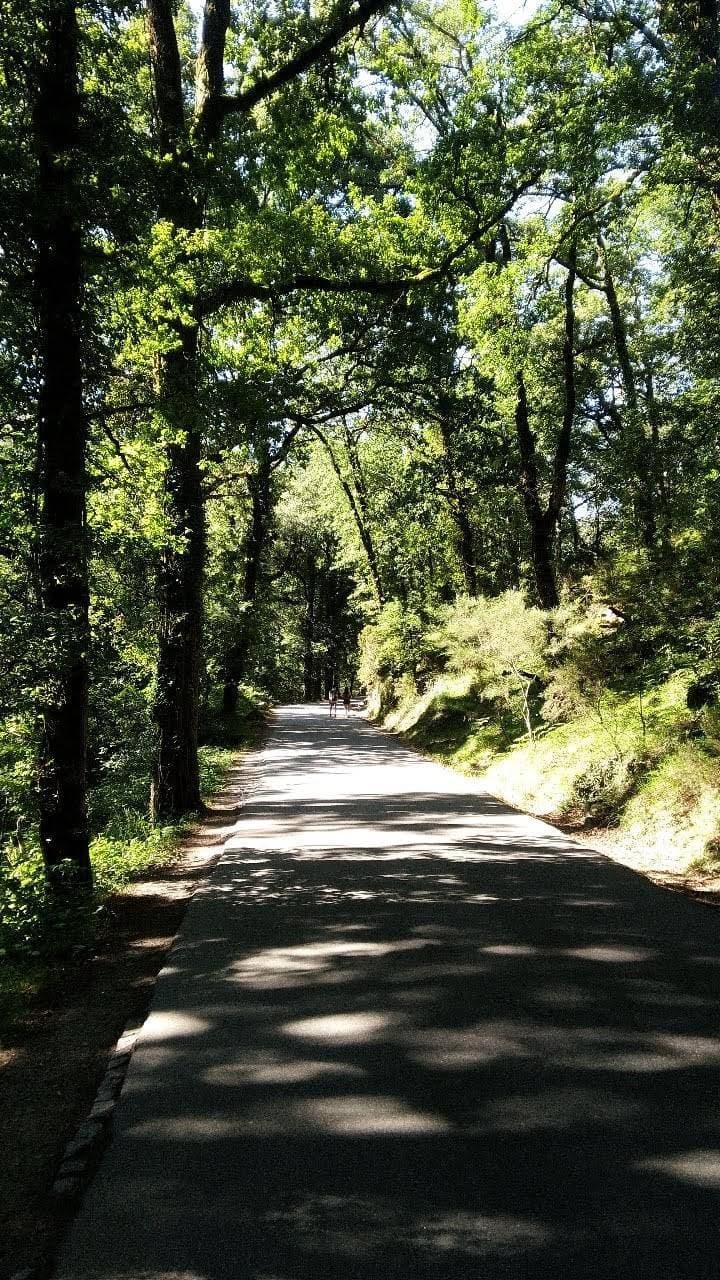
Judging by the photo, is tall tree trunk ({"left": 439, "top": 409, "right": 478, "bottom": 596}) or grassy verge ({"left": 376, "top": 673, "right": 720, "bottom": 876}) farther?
tall tree trunk ({"left": 439, "top": 409, "right": 478, "bottom": 596})

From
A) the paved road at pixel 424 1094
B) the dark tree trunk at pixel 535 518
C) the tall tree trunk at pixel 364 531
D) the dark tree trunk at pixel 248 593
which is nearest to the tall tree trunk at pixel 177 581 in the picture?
the paved road at pixel 424 1094

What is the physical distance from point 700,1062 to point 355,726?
2363cm

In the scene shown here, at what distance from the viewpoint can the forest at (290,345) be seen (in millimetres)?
6750

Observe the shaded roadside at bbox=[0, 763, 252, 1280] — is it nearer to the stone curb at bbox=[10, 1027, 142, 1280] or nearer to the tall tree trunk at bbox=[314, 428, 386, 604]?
the stone curb at bbox=[10, 1027, 142, 1280]

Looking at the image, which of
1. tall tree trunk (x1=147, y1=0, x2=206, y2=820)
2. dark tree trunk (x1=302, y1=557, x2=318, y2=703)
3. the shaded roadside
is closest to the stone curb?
the shaded roadside

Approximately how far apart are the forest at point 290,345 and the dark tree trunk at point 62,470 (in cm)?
3

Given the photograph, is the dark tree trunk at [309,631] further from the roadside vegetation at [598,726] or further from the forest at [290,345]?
the forest at [290,345]

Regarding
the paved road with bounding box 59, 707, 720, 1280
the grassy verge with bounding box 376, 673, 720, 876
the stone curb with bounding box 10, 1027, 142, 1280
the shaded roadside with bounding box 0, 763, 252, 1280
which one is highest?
the grassy verge with bounding box 376, 673, 720, 876

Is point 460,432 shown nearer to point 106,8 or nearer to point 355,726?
point 355,726

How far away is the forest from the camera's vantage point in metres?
6.75

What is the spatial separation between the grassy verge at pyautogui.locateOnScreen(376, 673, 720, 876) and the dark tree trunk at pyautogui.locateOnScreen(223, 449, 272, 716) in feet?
35.2

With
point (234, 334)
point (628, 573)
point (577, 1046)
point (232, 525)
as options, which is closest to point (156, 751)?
point (234, 334)

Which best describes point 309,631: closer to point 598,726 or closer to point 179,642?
point 179,642

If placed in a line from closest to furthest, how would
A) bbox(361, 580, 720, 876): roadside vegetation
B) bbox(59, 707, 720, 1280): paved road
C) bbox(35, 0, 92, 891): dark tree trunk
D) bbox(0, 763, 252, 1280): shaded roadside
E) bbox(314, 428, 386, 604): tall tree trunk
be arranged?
1. bbox(59, 707, 720, 1280): paved road
2. bbox(0, 763, 252, 1280): shaded roadside
3. bbox(35, 0, 92, 891): dark tree trunk
4. bbox(361, 580, 720, 876): roadside vegetation
5. bbox(314, 428, 386, 604): tall tree trunk
